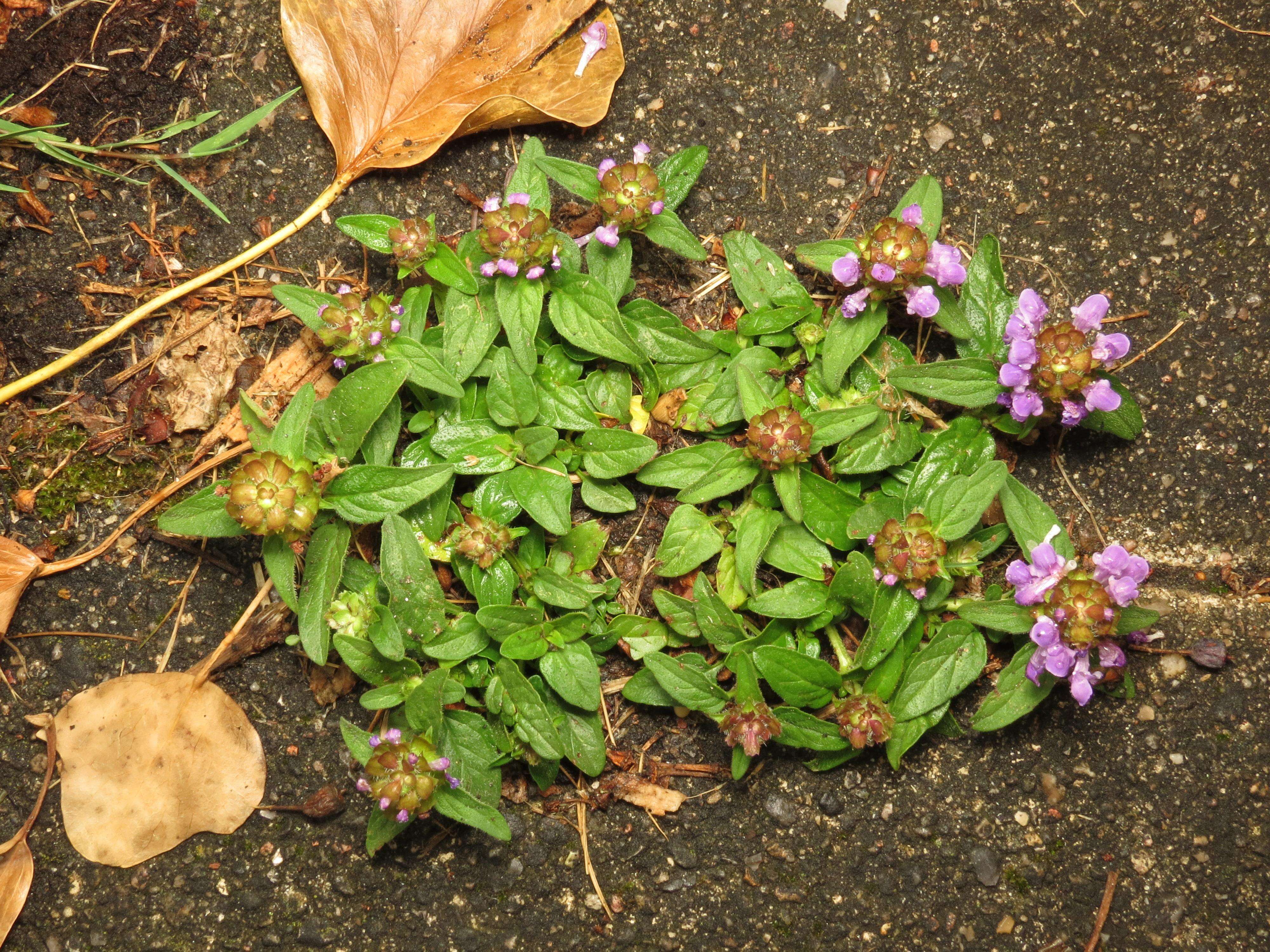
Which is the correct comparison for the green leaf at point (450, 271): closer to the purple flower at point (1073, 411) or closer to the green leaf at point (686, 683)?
the green leaf at point (686, 683)

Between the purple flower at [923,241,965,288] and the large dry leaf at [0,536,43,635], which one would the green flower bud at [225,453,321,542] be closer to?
the large dry leaf at [0,536,43,635]

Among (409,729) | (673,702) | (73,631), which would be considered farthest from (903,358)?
(73,631)

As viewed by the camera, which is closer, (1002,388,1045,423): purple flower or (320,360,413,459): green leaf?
(320,360,413,459): green leaf

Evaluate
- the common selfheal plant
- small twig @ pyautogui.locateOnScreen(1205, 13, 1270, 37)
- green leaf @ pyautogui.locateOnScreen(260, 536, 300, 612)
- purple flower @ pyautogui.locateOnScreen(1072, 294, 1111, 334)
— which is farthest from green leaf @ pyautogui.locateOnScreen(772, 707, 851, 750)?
small twig @ pyautogui.locateOnScreen(1205, 13, 1270, 37)

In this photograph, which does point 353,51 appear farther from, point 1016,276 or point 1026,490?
point 1026,490

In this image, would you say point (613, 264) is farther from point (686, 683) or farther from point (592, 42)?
point (686, 683)

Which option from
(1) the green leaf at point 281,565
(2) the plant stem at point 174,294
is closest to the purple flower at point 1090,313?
(2) the plant stem at point 174,294
